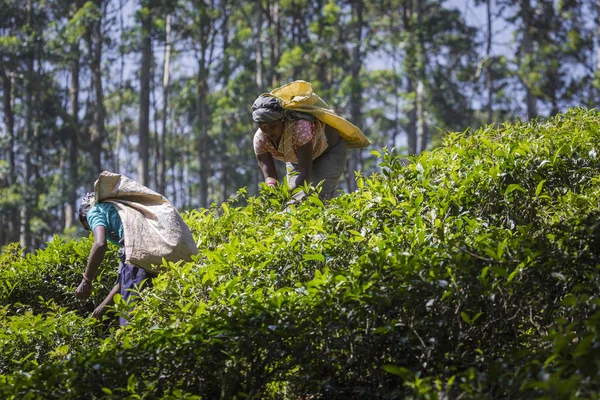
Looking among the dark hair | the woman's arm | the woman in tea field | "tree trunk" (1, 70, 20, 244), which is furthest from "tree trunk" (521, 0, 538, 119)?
the dark hair

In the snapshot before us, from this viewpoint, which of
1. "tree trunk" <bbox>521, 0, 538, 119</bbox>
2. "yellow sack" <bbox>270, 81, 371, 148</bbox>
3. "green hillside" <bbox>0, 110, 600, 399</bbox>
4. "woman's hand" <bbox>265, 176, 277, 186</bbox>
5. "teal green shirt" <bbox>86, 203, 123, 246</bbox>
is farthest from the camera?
"tree trunk" <bbox>521, 0, 538, 119</bbox>

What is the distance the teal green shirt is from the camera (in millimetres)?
5027

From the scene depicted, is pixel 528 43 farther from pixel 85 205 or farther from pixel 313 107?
pixel 85 205

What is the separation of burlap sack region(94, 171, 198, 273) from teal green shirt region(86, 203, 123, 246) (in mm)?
48

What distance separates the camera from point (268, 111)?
5.64 metres

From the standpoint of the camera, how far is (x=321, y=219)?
4.45m

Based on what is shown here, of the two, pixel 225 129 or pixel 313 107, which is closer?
pixel 313 107

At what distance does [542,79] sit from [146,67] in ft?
39.9

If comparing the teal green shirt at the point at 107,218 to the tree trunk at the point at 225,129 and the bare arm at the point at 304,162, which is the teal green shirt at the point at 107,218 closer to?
the bare arm at the point at 304,162

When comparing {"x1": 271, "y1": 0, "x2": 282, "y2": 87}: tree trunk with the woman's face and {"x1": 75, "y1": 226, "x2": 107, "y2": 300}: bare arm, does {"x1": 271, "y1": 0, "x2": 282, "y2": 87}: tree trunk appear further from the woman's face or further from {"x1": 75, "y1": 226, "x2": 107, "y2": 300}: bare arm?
{"x1": 75, "y1": 226, "x2": 107, "y2": 300}: bare arm

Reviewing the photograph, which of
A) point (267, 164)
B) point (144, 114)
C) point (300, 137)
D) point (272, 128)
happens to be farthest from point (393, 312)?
point (144, 114)

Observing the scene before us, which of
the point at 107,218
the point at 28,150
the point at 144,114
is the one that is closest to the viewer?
the point at 107,218

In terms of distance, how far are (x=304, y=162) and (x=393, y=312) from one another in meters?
2.49

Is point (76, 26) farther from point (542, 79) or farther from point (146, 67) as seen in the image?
point (542, 79)
